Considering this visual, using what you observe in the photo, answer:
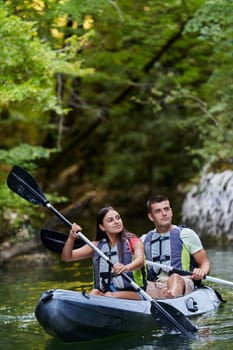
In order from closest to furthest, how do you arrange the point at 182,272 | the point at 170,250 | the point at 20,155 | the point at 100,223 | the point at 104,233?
1. the point at 100,223
2. the point at 104,233
3. the point at 182,272
4. the point at 170,250
5. the point at 20,155

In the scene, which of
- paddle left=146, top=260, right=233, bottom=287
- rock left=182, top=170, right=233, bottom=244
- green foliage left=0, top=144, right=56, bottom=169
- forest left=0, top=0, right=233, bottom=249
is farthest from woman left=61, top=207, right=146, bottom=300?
rock left=182, top=170, right=233, bottom=244

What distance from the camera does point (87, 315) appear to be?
24.3 feet

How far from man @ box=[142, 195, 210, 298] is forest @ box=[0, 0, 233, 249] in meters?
3.58

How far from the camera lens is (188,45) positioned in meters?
20.3

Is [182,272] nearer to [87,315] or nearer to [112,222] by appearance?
[112,222]

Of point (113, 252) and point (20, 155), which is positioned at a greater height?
point (113, 252)

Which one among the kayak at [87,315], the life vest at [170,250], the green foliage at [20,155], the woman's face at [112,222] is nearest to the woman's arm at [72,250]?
the woman's face at [112,222]

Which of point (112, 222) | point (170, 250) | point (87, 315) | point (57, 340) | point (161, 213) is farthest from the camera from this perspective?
point (170, 250)

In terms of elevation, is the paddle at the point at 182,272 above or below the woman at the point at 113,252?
below

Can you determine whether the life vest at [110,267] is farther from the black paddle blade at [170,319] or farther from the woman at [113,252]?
the black paddle blade at [170,319]

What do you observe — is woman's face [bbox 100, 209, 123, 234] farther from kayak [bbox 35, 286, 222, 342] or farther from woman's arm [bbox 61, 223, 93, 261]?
kayak [bbox 35, 286, 222, 342]

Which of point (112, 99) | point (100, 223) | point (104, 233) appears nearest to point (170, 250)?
point (104, 233)

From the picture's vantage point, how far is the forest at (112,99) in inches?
516

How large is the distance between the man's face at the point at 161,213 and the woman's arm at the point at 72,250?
932 millimetres
